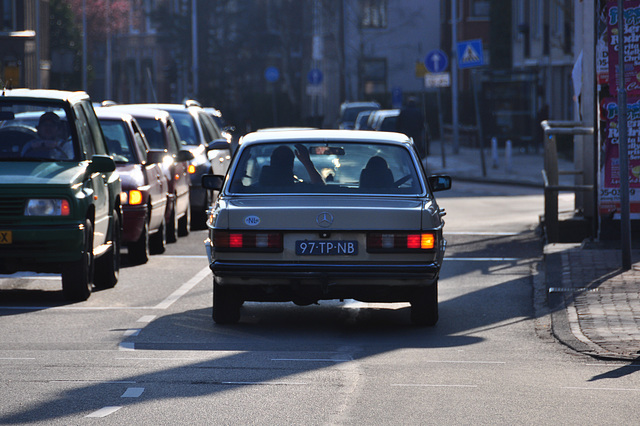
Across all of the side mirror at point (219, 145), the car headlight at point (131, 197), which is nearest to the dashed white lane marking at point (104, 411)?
the car headlight at point (131, 197)

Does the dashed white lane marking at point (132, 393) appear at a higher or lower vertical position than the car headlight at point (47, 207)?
lower

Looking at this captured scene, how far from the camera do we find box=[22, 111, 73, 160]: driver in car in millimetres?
11852

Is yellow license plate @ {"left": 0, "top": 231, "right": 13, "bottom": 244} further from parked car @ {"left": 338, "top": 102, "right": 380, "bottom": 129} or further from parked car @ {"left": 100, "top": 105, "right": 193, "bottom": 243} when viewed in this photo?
parked car @ {"left": 338, "top": 102, "right": 380, "bottom": 129}

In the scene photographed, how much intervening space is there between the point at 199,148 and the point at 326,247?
34.7 feet

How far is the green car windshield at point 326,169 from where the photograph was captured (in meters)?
10.1

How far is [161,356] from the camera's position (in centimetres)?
859

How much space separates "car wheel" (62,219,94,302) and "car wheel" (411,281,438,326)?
2.92m

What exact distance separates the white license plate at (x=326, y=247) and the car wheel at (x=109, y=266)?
3461 millimetres

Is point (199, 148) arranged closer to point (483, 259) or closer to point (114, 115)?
point (114, 115)

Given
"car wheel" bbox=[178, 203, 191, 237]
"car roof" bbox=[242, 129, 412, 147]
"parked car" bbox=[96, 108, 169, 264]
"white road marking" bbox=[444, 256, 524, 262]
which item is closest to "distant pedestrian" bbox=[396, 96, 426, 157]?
"car wheel" bbox=[178, 203, 191, 237]

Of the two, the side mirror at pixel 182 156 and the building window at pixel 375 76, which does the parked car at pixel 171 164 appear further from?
the building window at pixel 375 76

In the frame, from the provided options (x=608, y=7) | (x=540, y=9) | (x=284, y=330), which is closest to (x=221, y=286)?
(x=284, y=330)

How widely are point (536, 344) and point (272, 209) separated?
2.08 metres

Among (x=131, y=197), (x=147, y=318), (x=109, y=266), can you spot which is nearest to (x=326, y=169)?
(x=147, y=318)
